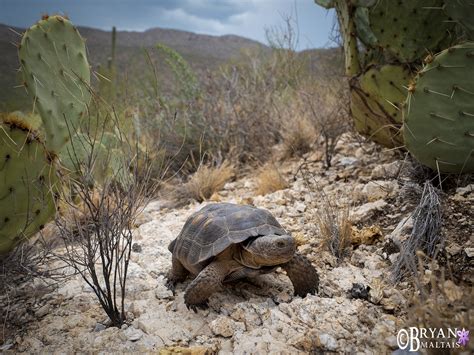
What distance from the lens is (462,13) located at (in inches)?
135

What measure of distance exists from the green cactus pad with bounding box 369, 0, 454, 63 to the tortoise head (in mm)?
2458

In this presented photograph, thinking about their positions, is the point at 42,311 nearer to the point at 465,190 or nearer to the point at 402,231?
the point at 402,231

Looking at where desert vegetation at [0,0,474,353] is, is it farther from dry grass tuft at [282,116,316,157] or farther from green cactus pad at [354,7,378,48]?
dry grass tuft at [282,116,316,157]

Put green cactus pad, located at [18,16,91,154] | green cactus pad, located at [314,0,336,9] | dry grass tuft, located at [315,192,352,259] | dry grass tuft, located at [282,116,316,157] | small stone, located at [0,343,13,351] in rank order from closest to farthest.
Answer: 1. small stone, located at [0,343,13,351]
2. dry grass tuft, located at [315,192,352,259]
3. green cactus pad, located at [18,16,91,154]
4. green cactus pad, located at [314,0,336,9]
5. dry grass tuft, located at [282,116,316,157]

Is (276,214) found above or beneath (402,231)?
beneath

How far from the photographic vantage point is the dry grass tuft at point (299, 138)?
5227 mm

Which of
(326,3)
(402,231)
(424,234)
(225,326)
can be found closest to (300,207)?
(402,231)

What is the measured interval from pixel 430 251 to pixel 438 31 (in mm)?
2332

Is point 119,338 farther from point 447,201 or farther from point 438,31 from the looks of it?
point 438,31

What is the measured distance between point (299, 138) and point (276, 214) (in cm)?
184

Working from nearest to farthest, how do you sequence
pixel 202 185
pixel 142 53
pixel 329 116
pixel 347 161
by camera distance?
pixel 347 161, pixel 202 185, pixel 329 116, pixel 142 53

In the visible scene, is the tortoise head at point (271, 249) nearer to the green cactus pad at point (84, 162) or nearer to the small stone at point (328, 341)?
the small stone at point (328, 341)

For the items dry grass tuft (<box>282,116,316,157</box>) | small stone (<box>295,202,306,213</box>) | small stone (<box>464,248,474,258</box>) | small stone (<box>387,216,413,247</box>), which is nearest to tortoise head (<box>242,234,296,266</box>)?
small stone (<box>387,216,413,247</box>)

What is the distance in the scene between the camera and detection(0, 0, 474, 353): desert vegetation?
2172mm
